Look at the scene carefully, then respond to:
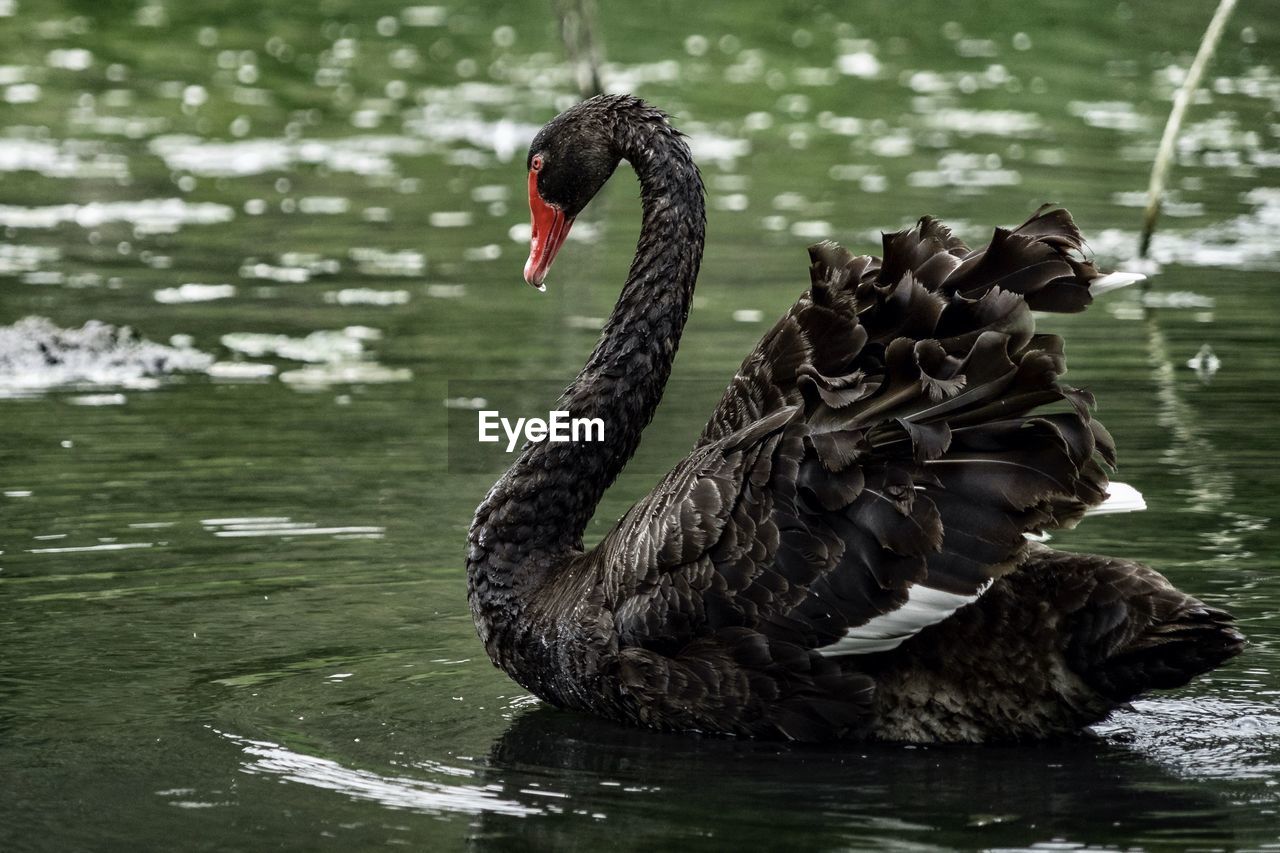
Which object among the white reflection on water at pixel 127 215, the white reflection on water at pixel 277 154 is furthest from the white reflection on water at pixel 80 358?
the white reflection on water at pixel 277 154

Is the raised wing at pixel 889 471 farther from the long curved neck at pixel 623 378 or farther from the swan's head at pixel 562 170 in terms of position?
the swan's head at pixel 562 170

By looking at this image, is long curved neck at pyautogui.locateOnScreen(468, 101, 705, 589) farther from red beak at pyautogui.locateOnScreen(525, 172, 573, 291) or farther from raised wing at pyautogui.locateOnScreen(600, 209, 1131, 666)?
raised wing at pyautogui.locateOnScreen(600, 209, 1131, 666)

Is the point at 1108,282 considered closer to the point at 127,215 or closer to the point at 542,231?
the point at 542,231

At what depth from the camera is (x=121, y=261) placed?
14.1 meters

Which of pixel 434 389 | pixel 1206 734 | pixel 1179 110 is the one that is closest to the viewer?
pixel 1206 734

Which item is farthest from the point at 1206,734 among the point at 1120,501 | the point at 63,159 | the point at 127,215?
the point at 63,159

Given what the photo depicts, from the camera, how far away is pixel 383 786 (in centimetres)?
526

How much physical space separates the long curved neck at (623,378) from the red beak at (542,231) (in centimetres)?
36

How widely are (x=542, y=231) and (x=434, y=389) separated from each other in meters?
3.81

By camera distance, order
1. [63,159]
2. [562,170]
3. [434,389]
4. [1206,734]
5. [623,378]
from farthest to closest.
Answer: [63,159] → [434,389] → [562,170] → [623,378] → [1206,734]

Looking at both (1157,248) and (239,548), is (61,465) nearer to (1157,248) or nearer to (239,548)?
(239,548)

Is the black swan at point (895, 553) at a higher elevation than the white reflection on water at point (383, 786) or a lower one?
higher

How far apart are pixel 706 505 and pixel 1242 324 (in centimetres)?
701

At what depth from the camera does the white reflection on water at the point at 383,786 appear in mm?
5141
